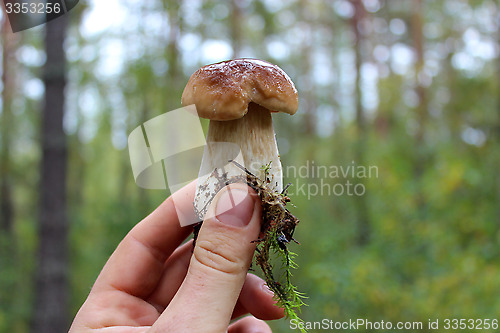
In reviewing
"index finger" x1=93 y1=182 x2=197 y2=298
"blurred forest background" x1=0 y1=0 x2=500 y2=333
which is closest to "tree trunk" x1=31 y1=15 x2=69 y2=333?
"blurred forest background" x1=0 y1=0 x2=500 y2=333

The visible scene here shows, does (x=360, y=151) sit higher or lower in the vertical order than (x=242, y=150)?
lower

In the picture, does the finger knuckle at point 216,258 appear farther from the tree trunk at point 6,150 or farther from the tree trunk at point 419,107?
the tree trunk at point 6,150

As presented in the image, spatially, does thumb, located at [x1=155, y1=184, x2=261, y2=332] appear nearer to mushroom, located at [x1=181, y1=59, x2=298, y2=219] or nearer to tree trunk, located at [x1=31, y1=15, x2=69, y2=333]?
mushroom, located at [x1=181, y1=59, x2=298, y2=219]

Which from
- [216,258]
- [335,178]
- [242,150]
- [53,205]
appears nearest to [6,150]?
[53,205]

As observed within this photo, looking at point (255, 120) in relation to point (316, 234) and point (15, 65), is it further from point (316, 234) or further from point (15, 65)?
point (15, 65)

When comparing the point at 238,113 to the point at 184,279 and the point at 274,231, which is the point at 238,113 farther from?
the point at 184,279

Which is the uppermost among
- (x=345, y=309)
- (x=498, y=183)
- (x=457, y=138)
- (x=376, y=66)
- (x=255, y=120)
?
(x=376, y=66)

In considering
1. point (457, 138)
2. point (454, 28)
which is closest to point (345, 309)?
point (457, 138)
